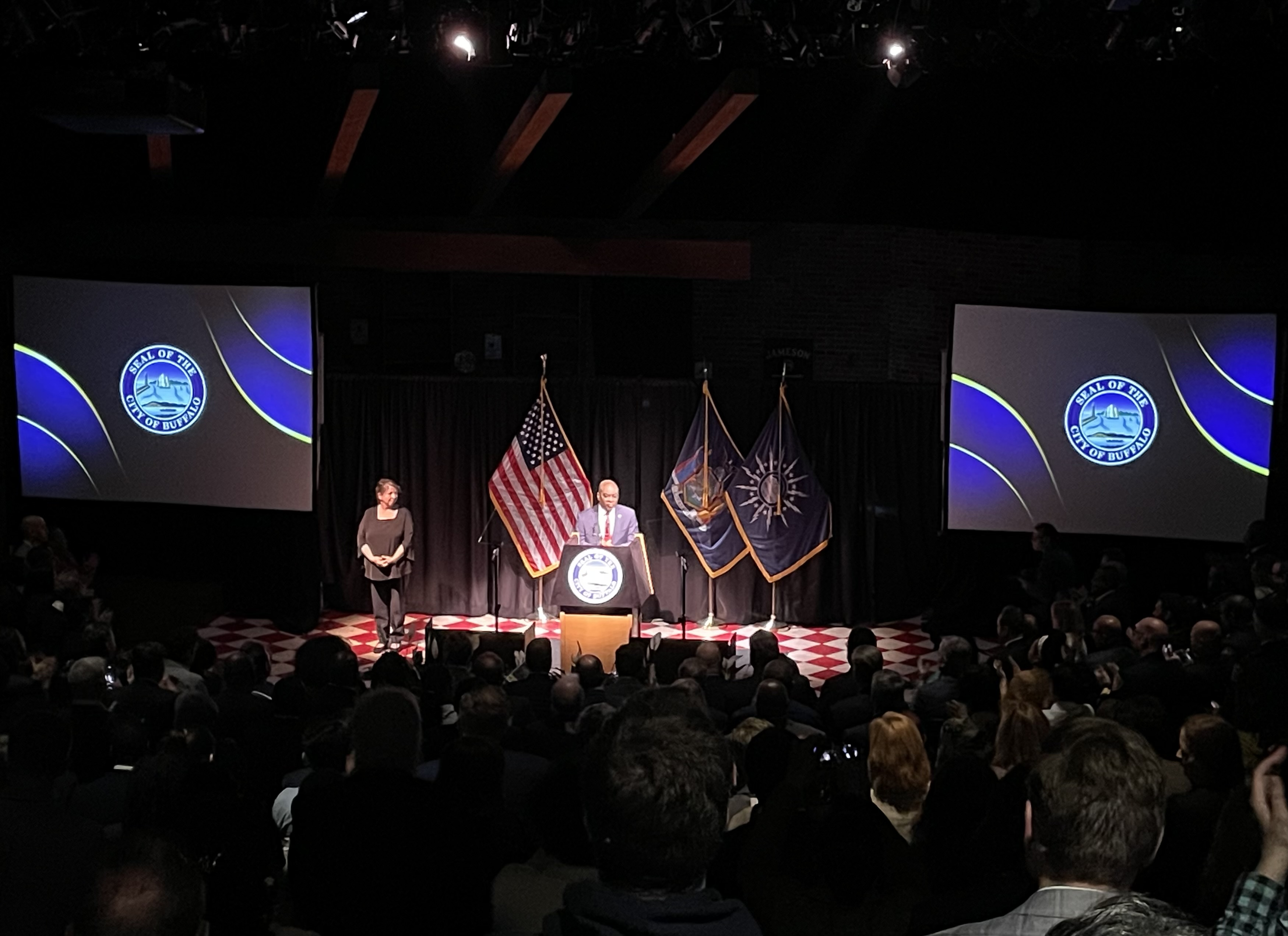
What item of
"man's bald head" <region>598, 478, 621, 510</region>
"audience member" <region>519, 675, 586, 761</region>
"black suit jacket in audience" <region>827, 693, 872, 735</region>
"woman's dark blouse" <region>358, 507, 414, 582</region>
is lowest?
"black suit jacket in audience" <region>827, 693, 872, 735</region>

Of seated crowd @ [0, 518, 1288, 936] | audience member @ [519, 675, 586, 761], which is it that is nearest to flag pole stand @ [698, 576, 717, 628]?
seated crowd @ [0, 518, 1288, 936]

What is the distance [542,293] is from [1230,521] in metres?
6.53

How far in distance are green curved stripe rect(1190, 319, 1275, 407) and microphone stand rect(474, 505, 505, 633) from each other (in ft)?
18.5

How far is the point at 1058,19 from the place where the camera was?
24.8ft

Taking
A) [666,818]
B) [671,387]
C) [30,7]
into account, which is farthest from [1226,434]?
[666,818]

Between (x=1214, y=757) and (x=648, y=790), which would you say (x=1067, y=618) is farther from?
(x=648, y=790)

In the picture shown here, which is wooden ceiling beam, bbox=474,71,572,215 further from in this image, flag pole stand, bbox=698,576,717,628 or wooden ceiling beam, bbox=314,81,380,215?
flag pole stand, bbox=698,576,717,628

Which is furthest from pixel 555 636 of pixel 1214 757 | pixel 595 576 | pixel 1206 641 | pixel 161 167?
pixel 1214 757

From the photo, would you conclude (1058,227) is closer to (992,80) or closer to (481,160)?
(992,80)

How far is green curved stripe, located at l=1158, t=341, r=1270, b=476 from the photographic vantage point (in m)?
10.9

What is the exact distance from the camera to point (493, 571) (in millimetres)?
11938

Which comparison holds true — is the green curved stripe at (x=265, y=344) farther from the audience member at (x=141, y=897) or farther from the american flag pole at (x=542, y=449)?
the audience member at (x=141, y=897)

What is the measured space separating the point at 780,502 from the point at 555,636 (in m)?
2.24

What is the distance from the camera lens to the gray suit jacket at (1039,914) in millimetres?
2168
